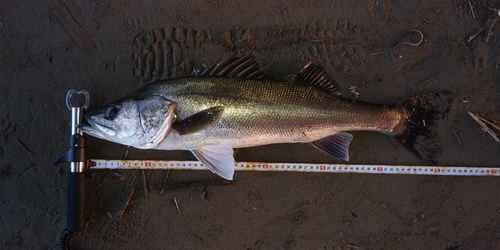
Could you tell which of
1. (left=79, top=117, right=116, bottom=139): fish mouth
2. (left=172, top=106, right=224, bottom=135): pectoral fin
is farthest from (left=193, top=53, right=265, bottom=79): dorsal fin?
(left=79, top=117, right=116, bottom=139): fish mouth

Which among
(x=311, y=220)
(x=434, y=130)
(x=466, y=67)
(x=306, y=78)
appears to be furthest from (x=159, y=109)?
(x=466, y=67)

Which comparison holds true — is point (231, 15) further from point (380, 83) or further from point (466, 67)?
point (466, 67)

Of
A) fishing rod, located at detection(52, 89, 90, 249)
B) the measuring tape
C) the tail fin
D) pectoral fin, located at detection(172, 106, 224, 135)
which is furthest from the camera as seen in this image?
the measuring tape

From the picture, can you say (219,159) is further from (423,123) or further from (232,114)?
(423,123)

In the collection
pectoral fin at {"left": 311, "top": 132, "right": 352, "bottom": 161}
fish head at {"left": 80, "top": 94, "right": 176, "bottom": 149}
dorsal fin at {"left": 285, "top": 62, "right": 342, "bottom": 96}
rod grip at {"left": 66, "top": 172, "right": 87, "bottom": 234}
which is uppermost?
dorsal fin at {"left": 285, "top": 62, "right": 342, "bottom": 96}

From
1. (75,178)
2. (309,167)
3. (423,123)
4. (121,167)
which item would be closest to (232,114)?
(309,167)

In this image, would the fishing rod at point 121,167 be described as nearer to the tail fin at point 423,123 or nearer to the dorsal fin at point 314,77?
the tail fin at point 423,123

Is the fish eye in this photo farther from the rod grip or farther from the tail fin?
the tail fin
